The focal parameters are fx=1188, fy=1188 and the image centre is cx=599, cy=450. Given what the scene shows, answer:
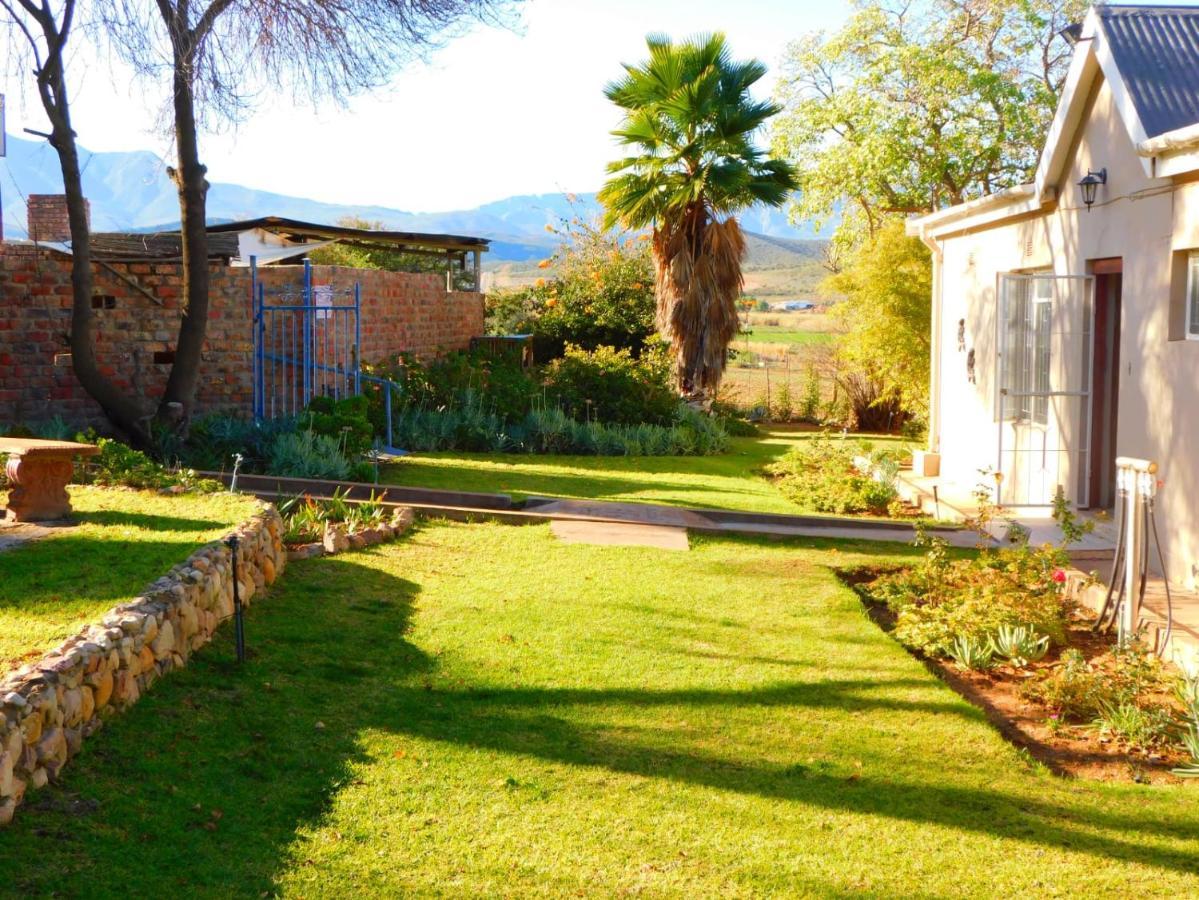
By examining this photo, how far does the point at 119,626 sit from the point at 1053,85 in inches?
1155

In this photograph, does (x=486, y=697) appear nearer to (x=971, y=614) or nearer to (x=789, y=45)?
(x=971, y=614)

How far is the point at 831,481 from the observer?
45.0ft

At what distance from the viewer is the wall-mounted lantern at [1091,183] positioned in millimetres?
9656

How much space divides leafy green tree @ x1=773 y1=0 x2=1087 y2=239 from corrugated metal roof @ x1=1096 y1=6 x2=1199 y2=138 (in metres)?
18.8

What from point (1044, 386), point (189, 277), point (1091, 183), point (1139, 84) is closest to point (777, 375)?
point (1044, 386)

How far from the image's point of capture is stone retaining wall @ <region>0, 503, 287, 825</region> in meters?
4.09

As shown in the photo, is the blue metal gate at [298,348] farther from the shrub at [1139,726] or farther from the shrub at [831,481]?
the shrub at [1139,726]

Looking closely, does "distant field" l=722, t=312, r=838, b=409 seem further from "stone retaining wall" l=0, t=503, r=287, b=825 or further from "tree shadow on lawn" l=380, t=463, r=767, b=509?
"stone retaining wall" l=0, t=503, r=287, b=825

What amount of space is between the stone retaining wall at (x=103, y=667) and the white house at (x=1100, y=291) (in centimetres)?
620

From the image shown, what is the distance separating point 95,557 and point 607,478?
25.3 feet

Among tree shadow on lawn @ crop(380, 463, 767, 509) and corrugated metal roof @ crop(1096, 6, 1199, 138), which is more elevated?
corrugated metal roof @ crop(1096, 6, 1199, 138)

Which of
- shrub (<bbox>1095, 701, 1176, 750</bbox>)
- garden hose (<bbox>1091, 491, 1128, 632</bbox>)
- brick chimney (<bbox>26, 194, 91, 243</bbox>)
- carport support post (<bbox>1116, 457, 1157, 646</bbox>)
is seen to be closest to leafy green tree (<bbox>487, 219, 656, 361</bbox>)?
brick chimney (<bbox>26, 194, 91, 243</bbox>)

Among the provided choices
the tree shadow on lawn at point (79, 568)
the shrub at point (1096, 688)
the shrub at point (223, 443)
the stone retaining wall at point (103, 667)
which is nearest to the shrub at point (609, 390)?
the shrub at point (223, 443)

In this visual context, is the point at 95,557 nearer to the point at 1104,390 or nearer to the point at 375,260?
the point at 1104,390
